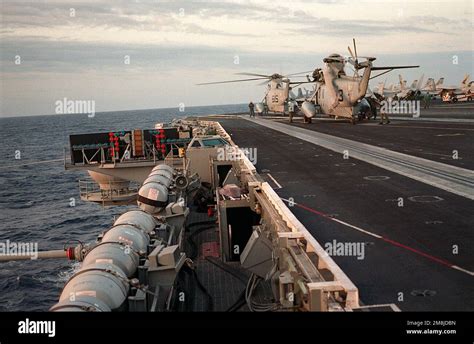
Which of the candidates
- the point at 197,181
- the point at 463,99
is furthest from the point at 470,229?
the point at 463,99

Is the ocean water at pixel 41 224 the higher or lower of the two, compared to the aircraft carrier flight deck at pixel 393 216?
lower

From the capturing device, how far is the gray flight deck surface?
9758 mm

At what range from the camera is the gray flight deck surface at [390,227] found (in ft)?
32.0

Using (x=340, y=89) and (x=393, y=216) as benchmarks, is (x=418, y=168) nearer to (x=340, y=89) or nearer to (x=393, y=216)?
(x=393, y=216)

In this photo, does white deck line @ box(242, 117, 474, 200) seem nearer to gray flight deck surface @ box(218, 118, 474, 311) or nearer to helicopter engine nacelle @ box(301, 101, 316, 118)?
gray flight deck surface @ box(218, 118, 474, 311)

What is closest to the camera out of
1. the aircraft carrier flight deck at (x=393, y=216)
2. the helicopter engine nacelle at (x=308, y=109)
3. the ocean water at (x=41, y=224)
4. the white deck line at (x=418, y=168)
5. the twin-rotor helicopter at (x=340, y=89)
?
the aircraft carrier flight deck at (x=393, y=216)

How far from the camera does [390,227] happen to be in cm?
1430

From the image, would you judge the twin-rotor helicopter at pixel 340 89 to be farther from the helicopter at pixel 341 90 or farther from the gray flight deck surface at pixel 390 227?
the gray flight deck surface at pixel 390 227

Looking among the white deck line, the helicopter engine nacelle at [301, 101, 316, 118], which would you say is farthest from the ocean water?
the helicopter engine nacelle at [301, 101, 316, 118]

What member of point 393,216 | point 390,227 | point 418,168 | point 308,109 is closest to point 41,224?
point 308,109

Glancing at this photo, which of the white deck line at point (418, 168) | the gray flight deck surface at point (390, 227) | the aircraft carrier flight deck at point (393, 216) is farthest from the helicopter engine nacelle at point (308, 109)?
the gray flight deck surface at point (390, 227)

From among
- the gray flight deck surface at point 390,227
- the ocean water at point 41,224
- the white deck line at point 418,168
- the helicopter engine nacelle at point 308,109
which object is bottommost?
the ocean water at point 41,224
